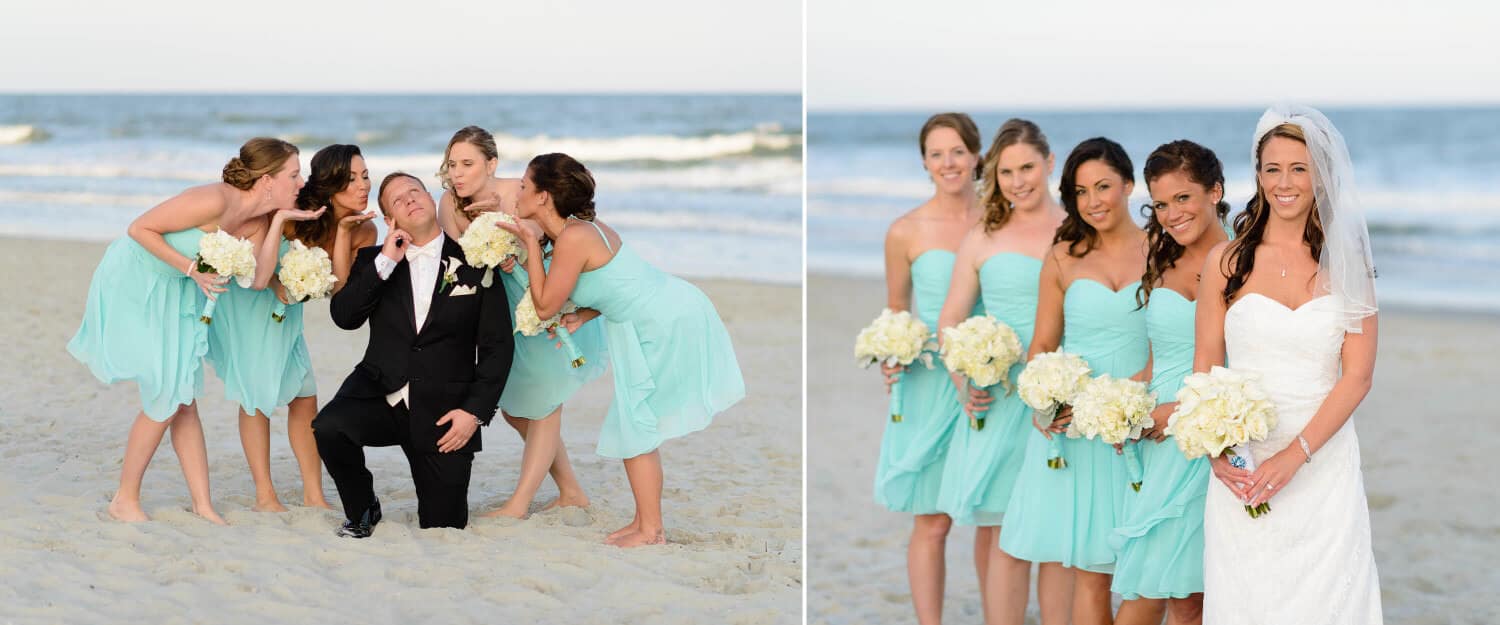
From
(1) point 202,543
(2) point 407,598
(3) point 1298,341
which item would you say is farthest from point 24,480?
(3) point 1298,341

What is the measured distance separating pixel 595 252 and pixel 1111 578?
2.77 metres

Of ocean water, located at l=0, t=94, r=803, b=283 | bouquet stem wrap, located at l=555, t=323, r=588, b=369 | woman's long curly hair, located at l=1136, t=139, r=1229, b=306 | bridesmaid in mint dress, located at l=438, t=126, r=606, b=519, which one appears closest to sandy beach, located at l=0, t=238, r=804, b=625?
bridesmaid in mint dress, located at l=438, t=126, r=606, b=519

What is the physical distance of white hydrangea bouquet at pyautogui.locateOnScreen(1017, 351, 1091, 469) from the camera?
17.4 feet

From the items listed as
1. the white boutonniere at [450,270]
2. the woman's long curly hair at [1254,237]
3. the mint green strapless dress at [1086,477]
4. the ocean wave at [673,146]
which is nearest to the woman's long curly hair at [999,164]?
the mint green strapless dress at [1086,477]

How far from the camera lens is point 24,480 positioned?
25.7 feet

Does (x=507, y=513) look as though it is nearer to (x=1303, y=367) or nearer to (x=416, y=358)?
(x=416, y=358)

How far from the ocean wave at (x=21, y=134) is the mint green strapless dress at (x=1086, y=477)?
1424 inches

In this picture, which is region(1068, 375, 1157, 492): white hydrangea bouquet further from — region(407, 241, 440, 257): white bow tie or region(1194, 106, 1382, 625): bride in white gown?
region(407, 241, 440, 257): white bow tie

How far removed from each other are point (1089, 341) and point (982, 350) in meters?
0.45

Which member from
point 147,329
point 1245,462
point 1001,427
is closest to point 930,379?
point 1001,427

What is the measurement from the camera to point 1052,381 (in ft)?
17.4

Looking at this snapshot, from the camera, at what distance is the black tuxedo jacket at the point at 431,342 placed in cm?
677

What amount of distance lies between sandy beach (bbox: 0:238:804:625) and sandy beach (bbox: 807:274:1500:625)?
14.8 inches

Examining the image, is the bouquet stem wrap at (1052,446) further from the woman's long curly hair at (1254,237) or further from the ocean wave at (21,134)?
the ocean wave at (21,134)
